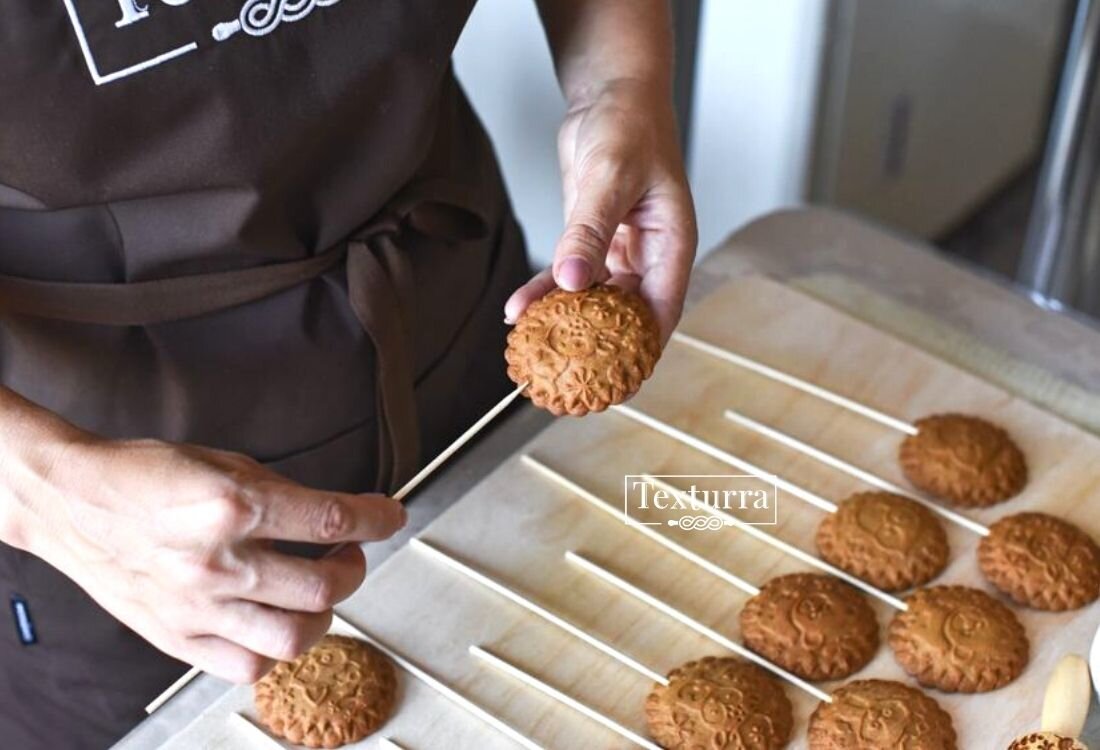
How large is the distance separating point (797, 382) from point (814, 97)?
→ 0.99m

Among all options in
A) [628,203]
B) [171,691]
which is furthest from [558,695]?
[628,203]

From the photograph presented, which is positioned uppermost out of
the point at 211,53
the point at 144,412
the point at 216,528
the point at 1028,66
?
the point at 211,53

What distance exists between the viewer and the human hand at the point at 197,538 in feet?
2.75

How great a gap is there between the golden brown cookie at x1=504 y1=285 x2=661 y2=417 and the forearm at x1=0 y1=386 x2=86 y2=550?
1.17ft

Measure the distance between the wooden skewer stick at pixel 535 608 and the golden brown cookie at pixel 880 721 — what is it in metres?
0.13

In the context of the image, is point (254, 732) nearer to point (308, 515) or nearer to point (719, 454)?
point (308, 515)

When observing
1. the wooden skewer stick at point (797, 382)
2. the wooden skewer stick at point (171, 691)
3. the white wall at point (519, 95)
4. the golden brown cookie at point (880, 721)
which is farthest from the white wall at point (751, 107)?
the wooden skewer stick at point (171, 691)

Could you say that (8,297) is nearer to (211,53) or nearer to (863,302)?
(211,53)

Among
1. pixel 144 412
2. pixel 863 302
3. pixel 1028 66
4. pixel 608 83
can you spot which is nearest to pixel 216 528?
pixel 144 412

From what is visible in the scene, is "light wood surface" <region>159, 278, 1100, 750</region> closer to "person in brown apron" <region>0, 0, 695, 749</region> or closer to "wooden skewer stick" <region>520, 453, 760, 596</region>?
"wooden skewer stick" <region>520, 453, 760, 596</region>

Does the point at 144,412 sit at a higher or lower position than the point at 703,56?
higher

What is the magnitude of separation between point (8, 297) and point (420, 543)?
40 centimetres

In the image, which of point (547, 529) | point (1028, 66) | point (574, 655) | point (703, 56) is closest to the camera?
point (574, 655)

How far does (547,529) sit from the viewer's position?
1.23 m
